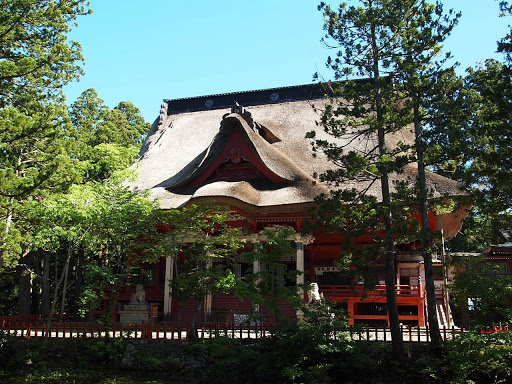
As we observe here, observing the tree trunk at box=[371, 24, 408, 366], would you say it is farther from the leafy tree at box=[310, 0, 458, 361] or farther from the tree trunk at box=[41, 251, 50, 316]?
the tree trunk at box=[41, 251, 50, 316]

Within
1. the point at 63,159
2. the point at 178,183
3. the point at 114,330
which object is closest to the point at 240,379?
the point at 114,330

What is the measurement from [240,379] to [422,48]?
9.79m

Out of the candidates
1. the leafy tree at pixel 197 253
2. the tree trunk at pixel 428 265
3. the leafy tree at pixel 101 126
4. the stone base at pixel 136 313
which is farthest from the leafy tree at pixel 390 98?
the leafy tree at pixel 101 126

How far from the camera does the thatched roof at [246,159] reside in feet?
59.5

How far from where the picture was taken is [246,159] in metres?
20.4

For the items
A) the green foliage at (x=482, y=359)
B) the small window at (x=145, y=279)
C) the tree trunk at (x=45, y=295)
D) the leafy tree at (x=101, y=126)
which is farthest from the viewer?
the leafy tree at (x=101, y=126)

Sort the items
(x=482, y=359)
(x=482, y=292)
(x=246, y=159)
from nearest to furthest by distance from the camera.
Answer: (x=482, y=359) → (x=482, y=292) → (x=246, y=159)

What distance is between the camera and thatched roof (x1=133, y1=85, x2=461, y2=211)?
18141mm

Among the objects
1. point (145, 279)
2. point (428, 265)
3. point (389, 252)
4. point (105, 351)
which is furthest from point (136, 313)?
point (428, 265)

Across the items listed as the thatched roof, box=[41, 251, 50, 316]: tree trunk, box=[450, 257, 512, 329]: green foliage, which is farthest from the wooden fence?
box=[41, 251, 50, 316]: tree trunk

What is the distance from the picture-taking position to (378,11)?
1371 centimetres

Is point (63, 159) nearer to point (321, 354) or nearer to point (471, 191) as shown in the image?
point (321, 354)

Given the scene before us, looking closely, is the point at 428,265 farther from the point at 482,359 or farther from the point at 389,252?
the point at 482,359

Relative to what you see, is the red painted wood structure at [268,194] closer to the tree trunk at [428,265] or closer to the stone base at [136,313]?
the stone base at [136,313]
